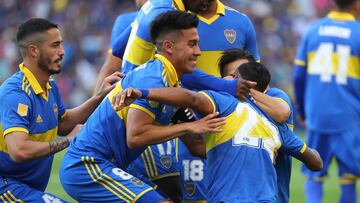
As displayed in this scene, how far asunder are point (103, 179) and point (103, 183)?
1.1 inches

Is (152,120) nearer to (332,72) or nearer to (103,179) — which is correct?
(103,179)

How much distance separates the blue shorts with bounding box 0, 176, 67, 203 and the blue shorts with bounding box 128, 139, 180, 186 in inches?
37.4

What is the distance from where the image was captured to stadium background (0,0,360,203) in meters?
21.5

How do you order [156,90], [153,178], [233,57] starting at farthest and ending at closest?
[153,178], [233,57], [156,90]

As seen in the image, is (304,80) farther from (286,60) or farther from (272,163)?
(286,60)

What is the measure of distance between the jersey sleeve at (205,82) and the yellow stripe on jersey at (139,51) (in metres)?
0.35

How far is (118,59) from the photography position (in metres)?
8.45

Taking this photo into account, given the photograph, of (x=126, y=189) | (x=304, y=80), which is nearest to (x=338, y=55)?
(x=304, y=80)

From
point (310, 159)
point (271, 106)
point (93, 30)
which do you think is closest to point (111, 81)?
point (271, 106)

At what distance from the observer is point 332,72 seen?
428 inches

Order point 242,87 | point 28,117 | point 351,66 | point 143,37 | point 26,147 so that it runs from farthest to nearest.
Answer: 1. point 351,66
2. point 143,37
3. point 28,117
4. point 26,147
5. point 242,87

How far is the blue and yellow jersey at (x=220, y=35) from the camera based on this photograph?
7879 mm

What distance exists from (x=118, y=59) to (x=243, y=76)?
1.71 m

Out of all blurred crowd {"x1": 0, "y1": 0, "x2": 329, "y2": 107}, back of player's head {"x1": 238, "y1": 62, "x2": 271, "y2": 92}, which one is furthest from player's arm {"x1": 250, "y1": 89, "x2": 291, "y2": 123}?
blurred crowd {"x1": 0, "y1": 0, "x2": 329, "y2": 107}
